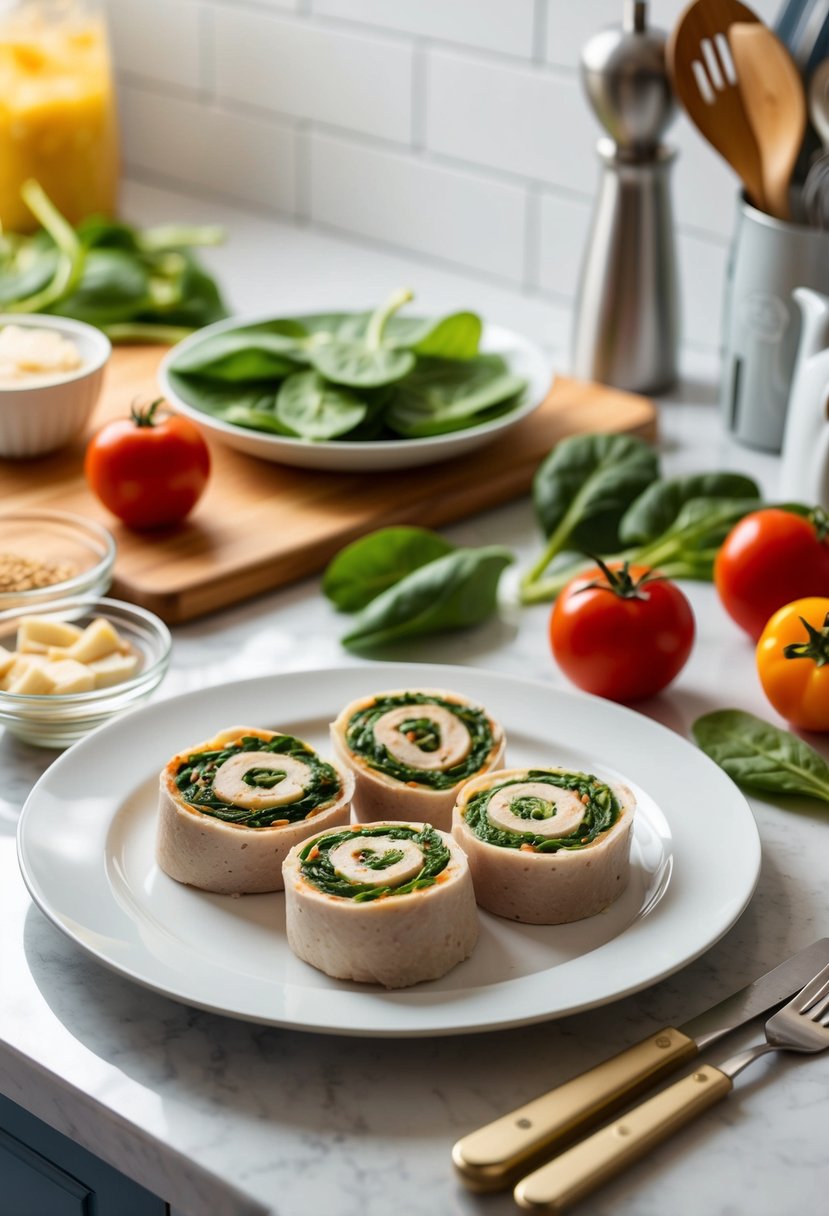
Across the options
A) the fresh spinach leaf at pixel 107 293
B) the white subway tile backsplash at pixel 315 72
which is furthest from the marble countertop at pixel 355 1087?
the white subway tile backsplash at pixel 315 72

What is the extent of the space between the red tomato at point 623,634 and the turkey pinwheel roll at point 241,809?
0.87 ft

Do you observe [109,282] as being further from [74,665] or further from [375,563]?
[74,665]

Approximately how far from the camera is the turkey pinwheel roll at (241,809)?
3.02ft

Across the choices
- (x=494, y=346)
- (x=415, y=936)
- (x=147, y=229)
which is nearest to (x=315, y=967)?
(x=415, y=936)

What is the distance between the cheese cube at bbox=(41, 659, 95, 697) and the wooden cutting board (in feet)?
0.59

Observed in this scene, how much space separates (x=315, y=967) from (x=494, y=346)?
0.98 meters

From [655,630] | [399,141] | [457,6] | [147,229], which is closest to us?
[655,630]

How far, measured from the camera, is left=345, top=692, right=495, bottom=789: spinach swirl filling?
3.26 ft

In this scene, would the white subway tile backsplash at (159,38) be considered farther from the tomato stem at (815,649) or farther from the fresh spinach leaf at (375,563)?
the tomato stem at (815,649)

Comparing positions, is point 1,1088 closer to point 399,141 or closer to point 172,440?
point 172,440

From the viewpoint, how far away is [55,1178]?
0.91m

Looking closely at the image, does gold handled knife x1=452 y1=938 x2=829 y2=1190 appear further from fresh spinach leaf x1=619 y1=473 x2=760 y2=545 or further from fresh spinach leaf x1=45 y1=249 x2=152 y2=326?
fresh spinach leaf x1=45 y1=249 x2=152 y2=326

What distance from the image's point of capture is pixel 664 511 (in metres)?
1.37

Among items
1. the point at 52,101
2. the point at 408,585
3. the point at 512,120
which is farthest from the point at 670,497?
the point at 52,101
